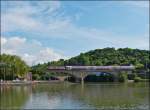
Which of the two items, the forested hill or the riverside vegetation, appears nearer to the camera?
the riverside vegetation

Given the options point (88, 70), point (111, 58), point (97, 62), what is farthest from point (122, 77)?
point (111, 58)

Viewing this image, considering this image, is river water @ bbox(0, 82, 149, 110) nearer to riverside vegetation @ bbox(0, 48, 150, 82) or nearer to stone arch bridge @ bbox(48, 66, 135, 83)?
riverside vegetation @ bbox(0, 48, 150, 82)

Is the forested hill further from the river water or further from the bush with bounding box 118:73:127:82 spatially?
the river water

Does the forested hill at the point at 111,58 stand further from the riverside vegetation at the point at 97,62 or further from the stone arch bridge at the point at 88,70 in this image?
the stone arch bridge at the point at 88,70

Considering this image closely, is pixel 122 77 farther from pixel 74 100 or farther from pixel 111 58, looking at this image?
pixel 74 100

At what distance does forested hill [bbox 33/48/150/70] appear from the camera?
104188 mm

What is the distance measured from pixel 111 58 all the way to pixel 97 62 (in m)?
5.54

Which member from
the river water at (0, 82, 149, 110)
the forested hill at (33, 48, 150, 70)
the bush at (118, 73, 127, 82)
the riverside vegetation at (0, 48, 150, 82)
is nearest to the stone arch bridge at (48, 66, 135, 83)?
the bush at (118, 73, 127, 82)

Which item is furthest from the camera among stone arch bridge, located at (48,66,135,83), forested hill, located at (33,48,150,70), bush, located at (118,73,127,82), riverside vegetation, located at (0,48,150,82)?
forested hill, located at (33,48,150,70)

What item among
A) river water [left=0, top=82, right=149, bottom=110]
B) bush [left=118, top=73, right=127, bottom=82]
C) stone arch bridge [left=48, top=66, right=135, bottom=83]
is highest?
stone arch bridge [left=48, top=66, right=135, bottom=83]

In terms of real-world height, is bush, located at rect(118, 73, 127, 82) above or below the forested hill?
below

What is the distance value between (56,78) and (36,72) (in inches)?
184

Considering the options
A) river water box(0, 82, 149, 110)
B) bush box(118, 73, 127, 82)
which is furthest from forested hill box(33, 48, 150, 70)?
river water box(0, 82, 149, 110)

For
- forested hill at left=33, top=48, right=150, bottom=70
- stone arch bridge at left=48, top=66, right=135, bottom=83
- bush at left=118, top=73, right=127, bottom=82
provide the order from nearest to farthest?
bush at left=118, top=73, right=127, bottom=82 → stone arch bridge at left=48, top=66, right=135, bottom=83 → forested hill at left=33, top=48, right=150, bottom=70
